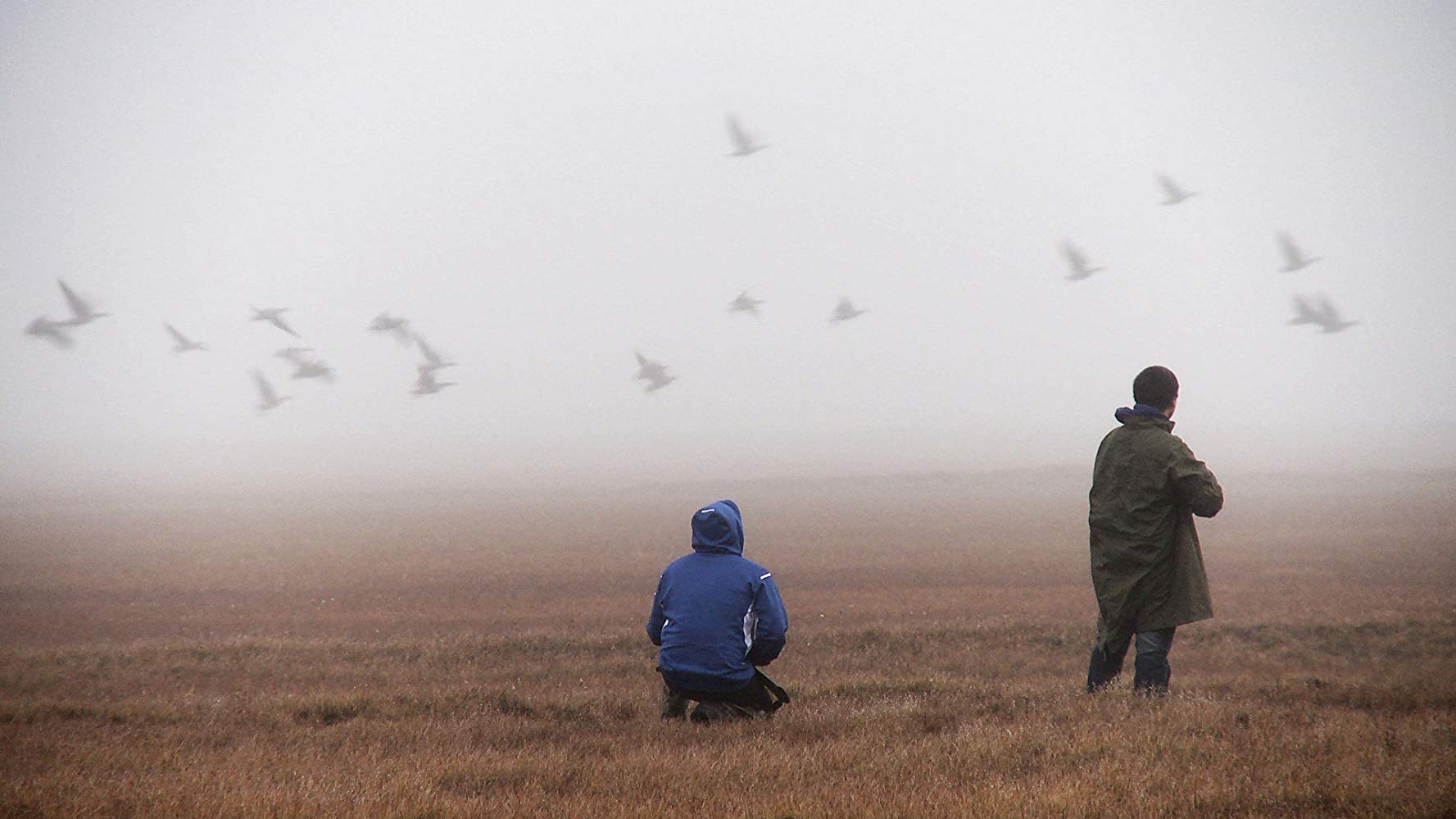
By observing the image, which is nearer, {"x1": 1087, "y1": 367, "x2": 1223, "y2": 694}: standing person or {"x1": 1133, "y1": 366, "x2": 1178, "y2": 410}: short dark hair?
{"x1": 1087, "y1": 367, "x2": 1223, "y2": 694}: standing person

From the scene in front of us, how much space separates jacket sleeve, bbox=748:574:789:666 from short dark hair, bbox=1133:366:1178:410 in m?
2.79

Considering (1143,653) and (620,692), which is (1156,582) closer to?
(1143,653)

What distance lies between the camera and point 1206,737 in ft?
17.4

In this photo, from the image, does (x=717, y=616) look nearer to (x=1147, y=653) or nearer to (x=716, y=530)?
(x=716, y=530)

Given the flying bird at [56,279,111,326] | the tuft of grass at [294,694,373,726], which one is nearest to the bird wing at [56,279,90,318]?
the flying bird at [56,279,111,326]

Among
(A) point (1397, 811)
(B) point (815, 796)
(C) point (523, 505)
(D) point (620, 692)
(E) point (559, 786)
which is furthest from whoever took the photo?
(C) point (523, 505)

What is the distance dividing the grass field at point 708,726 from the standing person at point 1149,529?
47 centimetres

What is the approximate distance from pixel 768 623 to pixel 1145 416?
2.84m

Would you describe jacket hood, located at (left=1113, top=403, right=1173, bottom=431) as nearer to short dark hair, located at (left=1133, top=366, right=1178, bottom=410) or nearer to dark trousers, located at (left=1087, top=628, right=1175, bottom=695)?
short dark hair, located at (left=1133, top=366, right=1178, bottom=410)

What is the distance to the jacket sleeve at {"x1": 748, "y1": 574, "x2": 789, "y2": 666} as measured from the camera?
19.9ft

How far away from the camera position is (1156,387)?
20.9ft

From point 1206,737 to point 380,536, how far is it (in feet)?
152

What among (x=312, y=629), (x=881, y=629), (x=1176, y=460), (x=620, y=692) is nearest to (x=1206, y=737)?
(x=1176, y=460)

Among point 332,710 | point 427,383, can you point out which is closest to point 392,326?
point 427,383
